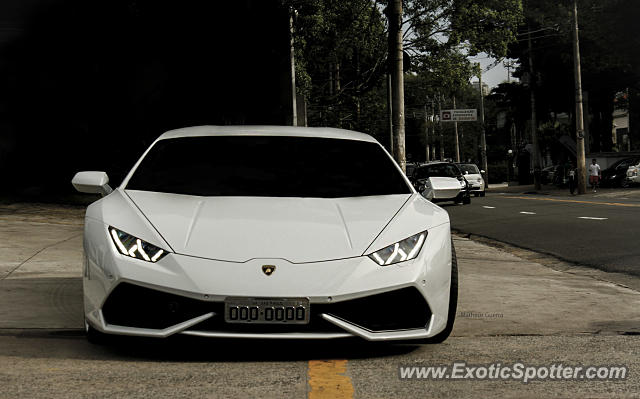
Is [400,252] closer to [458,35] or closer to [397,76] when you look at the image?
[397,76]

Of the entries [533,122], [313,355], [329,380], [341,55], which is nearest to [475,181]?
[341,55]

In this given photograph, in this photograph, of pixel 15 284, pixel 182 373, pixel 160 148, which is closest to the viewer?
pixel 182 373

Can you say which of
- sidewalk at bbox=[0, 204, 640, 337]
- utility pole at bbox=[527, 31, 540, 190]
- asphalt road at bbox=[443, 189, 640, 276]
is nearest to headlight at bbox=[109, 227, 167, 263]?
sidewalk at bbox=[0, 204, 640, 337]

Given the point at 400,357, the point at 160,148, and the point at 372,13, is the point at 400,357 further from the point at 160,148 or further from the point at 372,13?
the point at 372,13

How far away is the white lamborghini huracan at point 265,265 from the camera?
4.35 meters

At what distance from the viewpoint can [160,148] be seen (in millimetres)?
5898

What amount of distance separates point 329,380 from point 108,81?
17.4m

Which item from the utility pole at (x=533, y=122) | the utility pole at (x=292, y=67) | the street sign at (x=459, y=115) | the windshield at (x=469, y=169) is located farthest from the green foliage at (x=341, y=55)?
the street sign at (x=459, y=115)

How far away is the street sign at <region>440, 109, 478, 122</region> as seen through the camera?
236ft

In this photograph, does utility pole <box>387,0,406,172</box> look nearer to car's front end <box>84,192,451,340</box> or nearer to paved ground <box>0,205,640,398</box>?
paved ground <box>0,205,640,398</box>

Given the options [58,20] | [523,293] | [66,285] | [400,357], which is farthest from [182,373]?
[58,20]

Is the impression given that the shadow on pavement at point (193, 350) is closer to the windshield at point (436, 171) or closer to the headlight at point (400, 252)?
the headlight at point (400, 252)

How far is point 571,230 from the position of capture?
52.1 ft

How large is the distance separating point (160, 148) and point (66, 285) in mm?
2369
